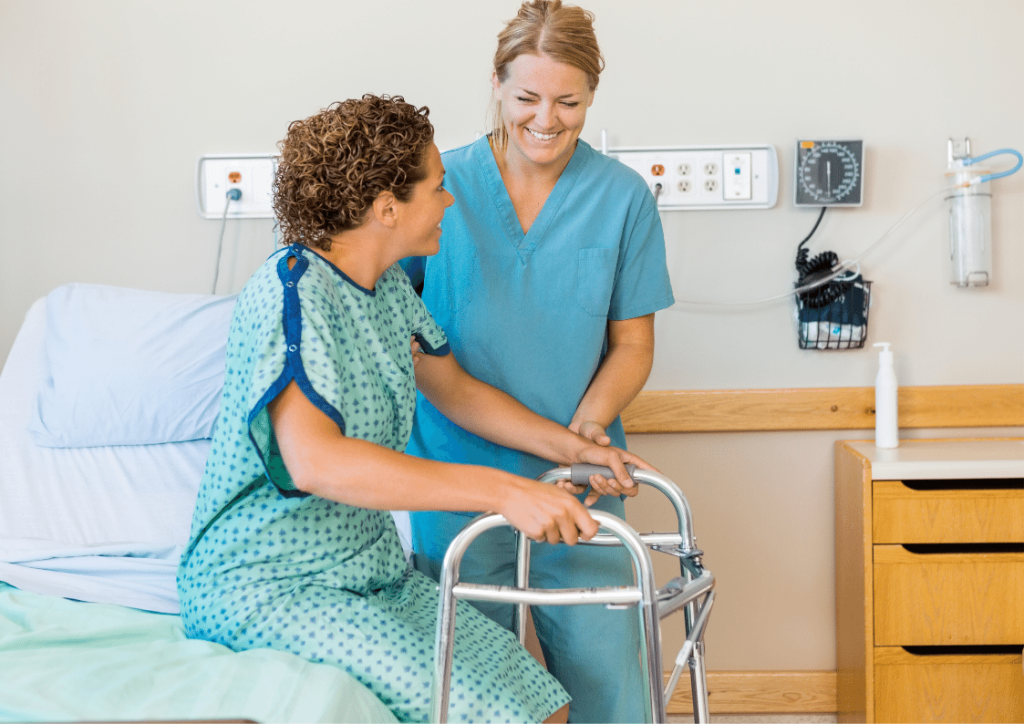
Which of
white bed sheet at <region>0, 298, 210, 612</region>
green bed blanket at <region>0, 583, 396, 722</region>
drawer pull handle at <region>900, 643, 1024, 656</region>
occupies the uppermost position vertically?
white bed sheet at <region>0, 298, 210, 612</region>

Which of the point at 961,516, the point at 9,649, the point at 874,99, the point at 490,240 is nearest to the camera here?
the point at 9,649

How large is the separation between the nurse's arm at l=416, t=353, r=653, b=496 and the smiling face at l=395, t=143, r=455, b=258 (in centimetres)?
22

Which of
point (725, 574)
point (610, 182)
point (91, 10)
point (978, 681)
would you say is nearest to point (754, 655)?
point (725, 574)

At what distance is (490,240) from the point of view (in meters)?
1.47

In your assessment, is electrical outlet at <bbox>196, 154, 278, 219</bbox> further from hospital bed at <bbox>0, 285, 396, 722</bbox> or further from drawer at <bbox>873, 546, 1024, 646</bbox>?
drawer at <bbox>873, 546, 1024, 646</bbox>

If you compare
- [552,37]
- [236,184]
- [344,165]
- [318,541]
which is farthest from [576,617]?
[236,184]

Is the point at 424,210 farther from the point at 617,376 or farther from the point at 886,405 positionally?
the point at 886,405

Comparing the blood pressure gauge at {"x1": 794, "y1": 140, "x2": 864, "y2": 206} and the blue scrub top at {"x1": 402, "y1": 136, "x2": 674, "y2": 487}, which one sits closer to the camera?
the blue scrub top at {"x1": 402, "y1": 136, "x2": 674, "y2": 487}

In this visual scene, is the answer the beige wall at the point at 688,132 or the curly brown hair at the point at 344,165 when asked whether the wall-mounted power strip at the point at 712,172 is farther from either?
the curly brown hair at the point at 344,165

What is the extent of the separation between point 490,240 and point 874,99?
117 cm

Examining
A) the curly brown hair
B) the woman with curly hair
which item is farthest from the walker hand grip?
the curly brown hair

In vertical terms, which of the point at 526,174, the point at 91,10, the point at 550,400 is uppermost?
the point at 91,10

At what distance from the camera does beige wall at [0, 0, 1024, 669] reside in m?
2.08

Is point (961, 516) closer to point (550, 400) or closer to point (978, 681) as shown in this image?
point (978, 681)
